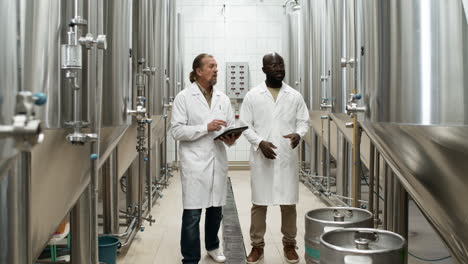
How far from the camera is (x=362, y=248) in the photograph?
4.86 ft

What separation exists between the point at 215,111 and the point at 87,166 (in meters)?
1.16

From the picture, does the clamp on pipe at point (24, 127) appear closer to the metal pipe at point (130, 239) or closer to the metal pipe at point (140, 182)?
the metal pipe at point (130, 239)

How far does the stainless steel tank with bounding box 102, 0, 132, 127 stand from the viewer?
2652 mm

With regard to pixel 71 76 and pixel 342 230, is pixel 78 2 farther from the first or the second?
pixel 342 230

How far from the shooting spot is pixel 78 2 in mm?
1962

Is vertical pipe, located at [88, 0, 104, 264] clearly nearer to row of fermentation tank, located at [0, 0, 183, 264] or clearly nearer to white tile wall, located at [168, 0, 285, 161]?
row of fermentation tank, located at [0, 0, 183, 264]

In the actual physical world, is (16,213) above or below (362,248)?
above

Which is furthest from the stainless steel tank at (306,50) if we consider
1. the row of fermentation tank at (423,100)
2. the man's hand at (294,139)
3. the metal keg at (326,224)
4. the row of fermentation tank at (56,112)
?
the metal keg at (326,224)

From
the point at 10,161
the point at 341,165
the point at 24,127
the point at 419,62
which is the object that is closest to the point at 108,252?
the point at 10,161

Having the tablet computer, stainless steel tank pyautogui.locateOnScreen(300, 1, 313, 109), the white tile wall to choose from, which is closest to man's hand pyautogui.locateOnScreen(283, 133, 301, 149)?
the tablet computer

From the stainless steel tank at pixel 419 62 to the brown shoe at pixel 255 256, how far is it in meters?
1.62

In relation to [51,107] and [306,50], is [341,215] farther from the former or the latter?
[306,50]

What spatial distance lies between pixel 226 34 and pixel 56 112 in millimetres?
6381

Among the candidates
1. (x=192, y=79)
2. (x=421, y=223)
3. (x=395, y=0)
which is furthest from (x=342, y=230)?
(x=421, y=223)
